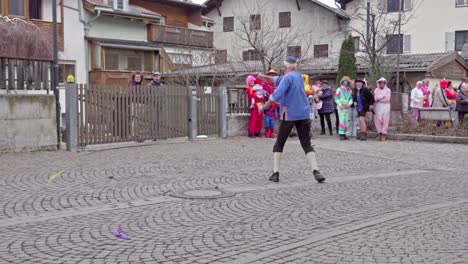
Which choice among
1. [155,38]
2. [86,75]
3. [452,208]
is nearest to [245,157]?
[452,208]

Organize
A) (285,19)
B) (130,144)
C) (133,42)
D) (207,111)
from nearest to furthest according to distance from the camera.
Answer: (130,144) → (207,111) → (133,42) → (285,19)

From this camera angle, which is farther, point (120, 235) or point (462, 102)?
point (462, 102)

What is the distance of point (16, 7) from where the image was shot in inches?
1194

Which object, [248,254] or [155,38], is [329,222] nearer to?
[248,254]

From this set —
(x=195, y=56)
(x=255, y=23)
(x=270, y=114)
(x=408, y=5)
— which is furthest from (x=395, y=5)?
(x=270, y=114)

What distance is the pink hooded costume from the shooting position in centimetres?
1656

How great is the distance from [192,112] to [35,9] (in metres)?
19.1

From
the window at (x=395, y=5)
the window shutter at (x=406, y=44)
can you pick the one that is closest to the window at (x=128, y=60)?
the window at (x=395, y=5)

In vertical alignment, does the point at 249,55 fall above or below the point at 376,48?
above

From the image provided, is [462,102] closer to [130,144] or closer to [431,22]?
[130,144]

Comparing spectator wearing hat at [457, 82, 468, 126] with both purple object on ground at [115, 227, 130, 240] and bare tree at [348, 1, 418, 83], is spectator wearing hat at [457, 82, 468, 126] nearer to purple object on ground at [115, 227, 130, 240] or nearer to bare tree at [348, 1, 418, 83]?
bare tree at [348, 1, 418, 83]

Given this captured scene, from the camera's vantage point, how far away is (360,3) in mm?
43188

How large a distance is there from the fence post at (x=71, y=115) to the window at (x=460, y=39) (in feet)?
117

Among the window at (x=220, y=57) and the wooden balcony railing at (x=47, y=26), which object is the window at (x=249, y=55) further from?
the wooden balcony railing at (x=47, y=26)
